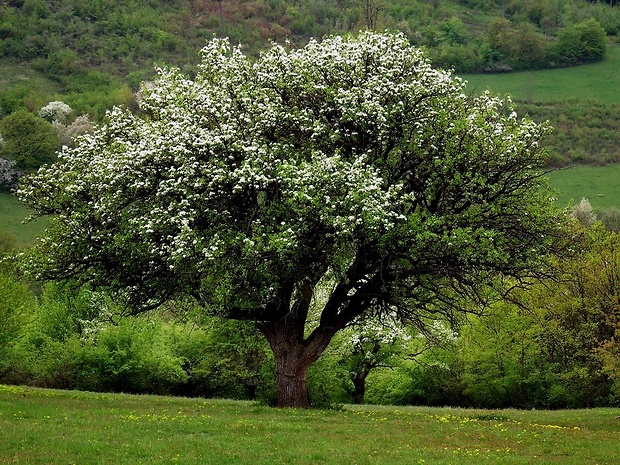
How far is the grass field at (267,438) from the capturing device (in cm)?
1903

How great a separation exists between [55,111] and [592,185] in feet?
356

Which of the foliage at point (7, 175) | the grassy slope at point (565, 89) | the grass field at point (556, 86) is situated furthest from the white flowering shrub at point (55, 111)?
the grass field at point (556, 86)

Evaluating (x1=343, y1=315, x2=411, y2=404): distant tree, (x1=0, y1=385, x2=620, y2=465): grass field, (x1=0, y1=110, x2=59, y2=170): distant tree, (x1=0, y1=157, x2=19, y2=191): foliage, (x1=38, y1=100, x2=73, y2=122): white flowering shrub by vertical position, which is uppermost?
(x1=38, y1=100, x2=73, y2=122): white flowering shrub

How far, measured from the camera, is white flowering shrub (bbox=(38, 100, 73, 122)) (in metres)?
158

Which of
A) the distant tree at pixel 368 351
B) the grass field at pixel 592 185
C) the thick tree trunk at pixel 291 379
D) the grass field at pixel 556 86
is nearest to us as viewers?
the thick tree trunk at pixel 291 379

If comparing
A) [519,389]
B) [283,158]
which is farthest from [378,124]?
[519,389]

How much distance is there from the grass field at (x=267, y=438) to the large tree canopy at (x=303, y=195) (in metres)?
4.30

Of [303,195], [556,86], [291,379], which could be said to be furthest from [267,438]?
[556,86]

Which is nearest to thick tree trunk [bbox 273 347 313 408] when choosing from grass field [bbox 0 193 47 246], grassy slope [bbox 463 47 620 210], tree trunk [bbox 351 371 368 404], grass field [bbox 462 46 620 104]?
tree trunk [bbox 351 371 368 404]

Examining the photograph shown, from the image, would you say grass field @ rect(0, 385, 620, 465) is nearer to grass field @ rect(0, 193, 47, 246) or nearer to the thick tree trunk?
the thick tree trunk

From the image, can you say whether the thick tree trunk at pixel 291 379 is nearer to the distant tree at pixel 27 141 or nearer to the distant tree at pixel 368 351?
the distant tree at pixel 368 351

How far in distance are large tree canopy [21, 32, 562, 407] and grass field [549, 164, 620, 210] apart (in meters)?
108

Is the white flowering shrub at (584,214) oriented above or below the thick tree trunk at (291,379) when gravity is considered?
above

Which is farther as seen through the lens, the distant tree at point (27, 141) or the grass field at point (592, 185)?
the distant tree at point (27, 141)
